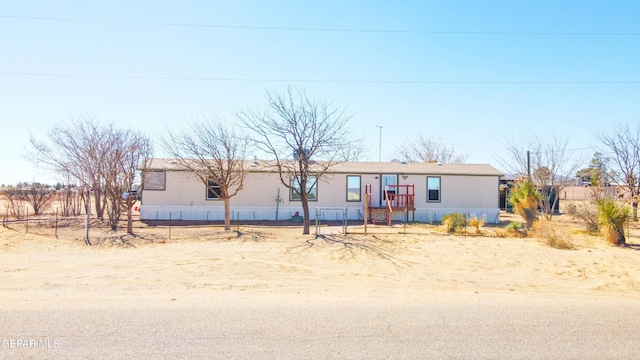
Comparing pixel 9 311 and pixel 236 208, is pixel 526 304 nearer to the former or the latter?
pixel 9 311

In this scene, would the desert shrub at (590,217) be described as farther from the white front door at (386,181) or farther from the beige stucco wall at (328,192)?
the white front door at (386,181)

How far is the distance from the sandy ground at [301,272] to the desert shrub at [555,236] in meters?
0.24

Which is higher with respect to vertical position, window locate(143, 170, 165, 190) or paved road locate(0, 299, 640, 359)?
window locate(143, 170, 165, 190)

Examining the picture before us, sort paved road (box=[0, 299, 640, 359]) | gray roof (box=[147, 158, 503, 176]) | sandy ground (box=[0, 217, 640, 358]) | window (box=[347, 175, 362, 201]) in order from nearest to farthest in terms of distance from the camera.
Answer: paved road (box=[0, 299, 640, 359]), sandy ground (box=[0, 217, 640, 358]), gray roof (box=[147, 158, 503, 176]), window (box=[347, 175, 362, 201])

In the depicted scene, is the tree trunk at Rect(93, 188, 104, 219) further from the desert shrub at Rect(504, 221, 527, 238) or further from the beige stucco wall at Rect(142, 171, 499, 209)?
the desert shrub at Rect(504, 221, 527, 238)

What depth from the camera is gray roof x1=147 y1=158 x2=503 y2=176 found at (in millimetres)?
20527

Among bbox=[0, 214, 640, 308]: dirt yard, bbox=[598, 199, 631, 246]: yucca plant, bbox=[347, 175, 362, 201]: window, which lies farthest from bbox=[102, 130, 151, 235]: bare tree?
bbox=[598, 199, 631, 246]: yucca plant

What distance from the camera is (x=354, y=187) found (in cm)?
2114

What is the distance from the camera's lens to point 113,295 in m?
6.12

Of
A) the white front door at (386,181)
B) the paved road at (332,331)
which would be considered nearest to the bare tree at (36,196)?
the white front door at (386,181)

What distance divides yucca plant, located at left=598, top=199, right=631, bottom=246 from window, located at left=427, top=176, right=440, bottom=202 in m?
9.15

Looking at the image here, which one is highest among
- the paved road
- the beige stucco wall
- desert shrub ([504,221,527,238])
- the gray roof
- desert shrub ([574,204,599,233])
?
the gray roof

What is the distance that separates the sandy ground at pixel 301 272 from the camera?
6.04 metres

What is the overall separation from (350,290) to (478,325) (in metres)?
2.32
